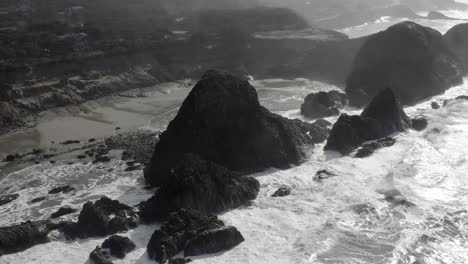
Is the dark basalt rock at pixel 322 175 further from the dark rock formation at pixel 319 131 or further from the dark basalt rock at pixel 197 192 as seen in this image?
the dark rock formation at pixel 319 131

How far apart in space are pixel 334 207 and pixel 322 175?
473 cm

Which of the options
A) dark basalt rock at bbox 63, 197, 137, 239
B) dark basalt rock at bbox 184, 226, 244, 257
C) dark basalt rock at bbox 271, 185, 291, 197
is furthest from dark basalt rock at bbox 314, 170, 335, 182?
dark basalt rock at bbox 63, 197, 137, 239

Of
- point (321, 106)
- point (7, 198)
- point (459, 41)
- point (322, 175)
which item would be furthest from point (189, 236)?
point (459, 41)

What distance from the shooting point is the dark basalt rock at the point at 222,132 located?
114 feet

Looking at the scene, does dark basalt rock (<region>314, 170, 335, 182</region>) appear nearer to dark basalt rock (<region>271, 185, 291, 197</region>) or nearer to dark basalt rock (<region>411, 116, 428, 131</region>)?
dark basalt rock (<region>271, 185, 291, 197</region>)

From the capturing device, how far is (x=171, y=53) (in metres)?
66.6

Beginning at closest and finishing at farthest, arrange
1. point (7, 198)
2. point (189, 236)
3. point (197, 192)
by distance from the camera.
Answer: point (189, 236), point (197, 192), point (7, 198)

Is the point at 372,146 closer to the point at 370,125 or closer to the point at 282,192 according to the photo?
the point at 370,125

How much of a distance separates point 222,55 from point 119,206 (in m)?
41.9

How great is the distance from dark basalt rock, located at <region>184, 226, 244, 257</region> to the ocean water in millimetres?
425

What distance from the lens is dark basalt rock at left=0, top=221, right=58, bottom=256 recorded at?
25.4 meters

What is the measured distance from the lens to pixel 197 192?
94.9 feet

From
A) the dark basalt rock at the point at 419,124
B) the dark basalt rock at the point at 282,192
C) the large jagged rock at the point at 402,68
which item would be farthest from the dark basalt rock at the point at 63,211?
the large jagged rock at the point at 402,68

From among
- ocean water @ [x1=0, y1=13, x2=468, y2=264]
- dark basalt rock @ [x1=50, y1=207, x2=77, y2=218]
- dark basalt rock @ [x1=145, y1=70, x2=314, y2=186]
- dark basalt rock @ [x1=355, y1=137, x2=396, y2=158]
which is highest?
dark basalt rock @ [x1=145, y1=70, x2=314, y2=186]
